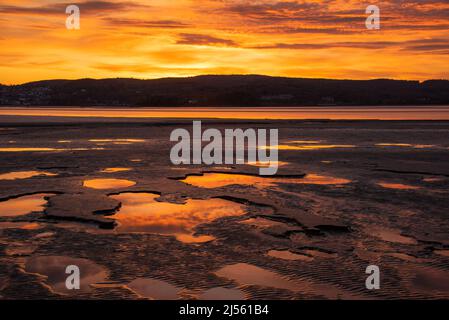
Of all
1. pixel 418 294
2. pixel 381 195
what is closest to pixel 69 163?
pixel 381 195

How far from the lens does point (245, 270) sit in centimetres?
738

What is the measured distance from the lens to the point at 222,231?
9461 millimetres

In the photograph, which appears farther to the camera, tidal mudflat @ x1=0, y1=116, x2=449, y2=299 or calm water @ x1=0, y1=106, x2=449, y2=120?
calm water @ x1=0, y1=106, x2=449, y2=120

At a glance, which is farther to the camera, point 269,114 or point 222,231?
point 269,114

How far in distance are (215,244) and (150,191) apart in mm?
5045

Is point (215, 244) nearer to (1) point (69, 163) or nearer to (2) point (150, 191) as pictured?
(2) point (150, 191)

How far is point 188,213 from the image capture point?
10.9 metres

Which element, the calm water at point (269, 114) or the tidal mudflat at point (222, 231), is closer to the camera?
the tidal mudflat at point (222, 231)

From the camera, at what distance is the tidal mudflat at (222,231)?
266 inches

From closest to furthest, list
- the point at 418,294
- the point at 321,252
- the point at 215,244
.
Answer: the point at 418,294
the point at 321,252
the point at 215,244

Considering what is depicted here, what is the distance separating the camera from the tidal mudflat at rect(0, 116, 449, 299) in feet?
22.2

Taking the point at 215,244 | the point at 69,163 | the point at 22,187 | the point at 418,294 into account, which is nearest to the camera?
the point at 418,294
